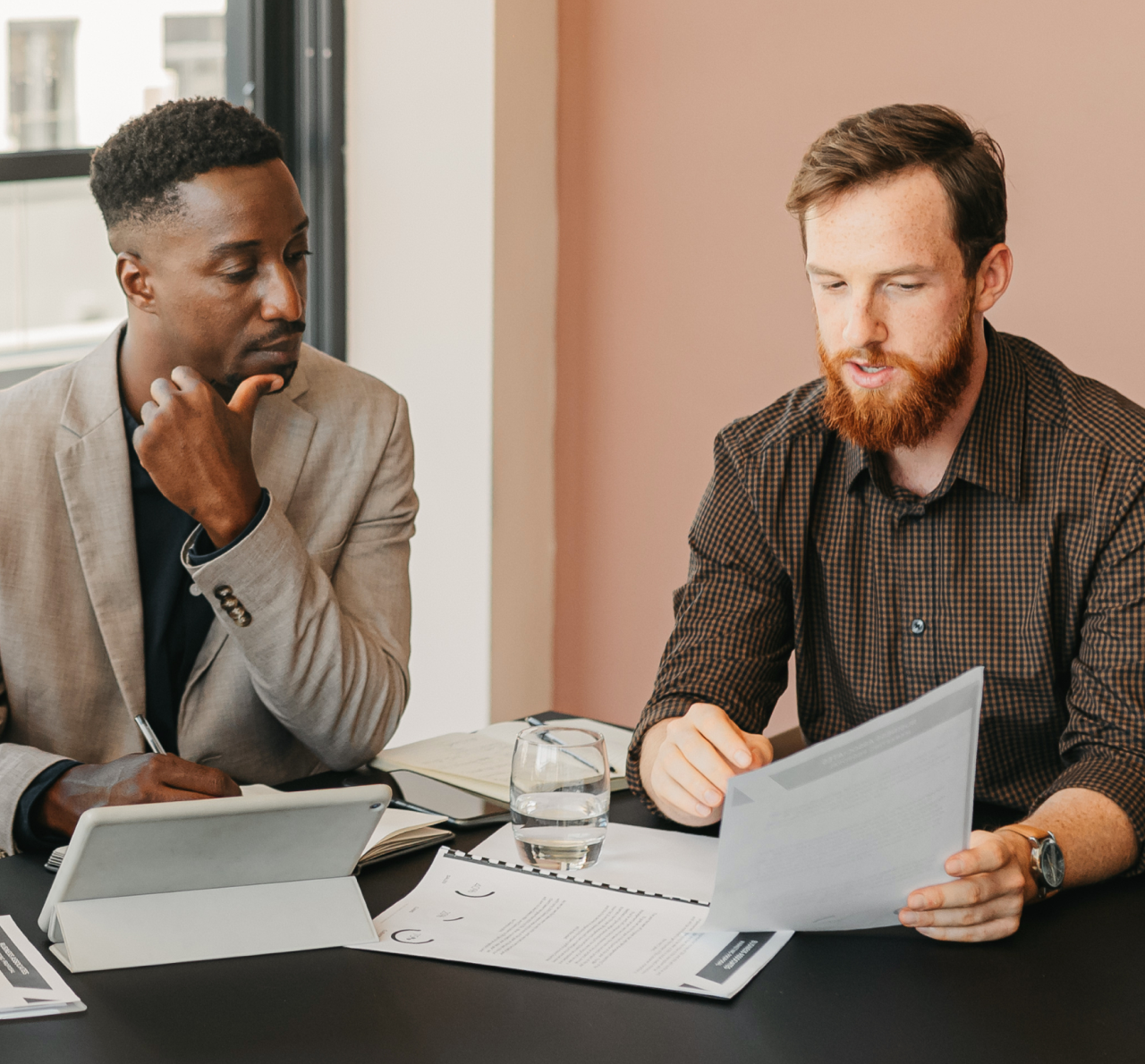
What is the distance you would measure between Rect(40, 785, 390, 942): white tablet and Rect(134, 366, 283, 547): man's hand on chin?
1.65 feet

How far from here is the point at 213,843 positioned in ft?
3.43

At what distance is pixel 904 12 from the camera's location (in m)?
2.50

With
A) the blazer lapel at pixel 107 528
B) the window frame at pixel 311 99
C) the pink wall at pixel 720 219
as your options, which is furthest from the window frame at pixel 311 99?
the blazer lapel at pixel 107 528

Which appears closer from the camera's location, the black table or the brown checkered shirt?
the black table

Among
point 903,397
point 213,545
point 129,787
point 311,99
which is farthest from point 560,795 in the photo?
point 311,99

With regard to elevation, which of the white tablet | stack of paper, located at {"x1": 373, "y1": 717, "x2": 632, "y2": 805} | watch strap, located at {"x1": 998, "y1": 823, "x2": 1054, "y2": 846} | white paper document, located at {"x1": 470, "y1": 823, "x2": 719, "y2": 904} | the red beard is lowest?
stack of paper, located at {"x1": 373, "y1": 717, "x2": 632, "y2": 805}

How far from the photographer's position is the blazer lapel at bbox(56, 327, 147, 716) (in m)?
1.59

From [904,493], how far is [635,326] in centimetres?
143

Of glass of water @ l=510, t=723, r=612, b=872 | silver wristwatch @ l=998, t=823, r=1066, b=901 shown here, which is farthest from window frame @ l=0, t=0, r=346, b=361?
silver wristwatch @ l=998, t=823, r=1066, b=901

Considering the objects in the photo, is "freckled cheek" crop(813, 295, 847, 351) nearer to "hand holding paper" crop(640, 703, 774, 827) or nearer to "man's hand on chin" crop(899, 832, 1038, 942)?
"hand holding paper" crop(640, 703, 774, 827)

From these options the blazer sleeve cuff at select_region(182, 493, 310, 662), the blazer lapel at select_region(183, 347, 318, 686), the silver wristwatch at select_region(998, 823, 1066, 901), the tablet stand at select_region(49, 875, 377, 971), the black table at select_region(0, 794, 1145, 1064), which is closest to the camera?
the black table at select_region(0, 794, 1145, 1064)

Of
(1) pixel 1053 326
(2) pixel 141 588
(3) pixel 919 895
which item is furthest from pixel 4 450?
(1) pixel 1053 326

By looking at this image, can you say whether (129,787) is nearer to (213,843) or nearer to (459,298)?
(213,843)

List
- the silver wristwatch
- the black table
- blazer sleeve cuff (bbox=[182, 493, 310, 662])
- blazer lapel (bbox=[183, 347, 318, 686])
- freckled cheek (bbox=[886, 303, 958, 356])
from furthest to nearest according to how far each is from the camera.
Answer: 1. blazer lapel (bbox=[183, 347, 318, 686])
2. freckled cheek (bbox=[886, 303, 958, 356])
3. blazer sleeve cuff (bbox=[182, 493, 310, 662])
4. the silver wristwatch
5. the black table
